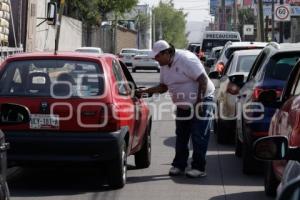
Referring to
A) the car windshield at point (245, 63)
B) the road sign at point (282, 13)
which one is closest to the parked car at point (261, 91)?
the car windshield at point (245, 63)

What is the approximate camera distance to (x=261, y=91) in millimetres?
9805

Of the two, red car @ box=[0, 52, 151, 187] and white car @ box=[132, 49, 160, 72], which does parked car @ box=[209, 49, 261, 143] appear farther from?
white car @ box=[132, 49, 160, 72]

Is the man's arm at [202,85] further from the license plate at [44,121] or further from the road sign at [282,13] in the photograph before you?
the road sign at [282,13]

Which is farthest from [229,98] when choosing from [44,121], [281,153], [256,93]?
[281,153]

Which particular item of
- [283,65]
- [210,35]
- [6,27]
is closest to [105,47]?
[210,35]

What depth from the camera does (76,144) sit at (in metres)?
8.45

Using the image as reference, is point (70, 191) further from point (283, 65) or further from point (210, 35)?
point (210, 35)

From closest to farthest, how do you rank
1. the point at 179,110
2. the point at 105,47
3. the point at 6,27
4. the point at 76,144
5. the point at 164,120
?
the point at 76,144 < the point at 179,110 < the point at 164,120 < the point at 6,27 < the point at 105,47

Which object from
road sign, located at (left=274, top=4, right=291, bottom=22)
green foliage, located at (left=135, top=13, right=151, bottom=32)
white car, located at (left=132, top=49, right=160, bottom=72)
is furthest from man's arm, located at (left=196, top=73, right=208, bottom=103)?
green foliage, located at (left=135, top=13, right=151, bottom=32)

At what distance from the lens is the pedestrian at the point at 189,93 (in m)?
9.70

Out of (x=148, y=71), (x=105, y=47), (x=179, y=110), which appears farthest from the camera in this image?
(x=105, y=47)

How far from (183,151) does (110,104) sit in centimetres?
173

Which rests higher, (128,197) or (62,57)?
A: (62,57)

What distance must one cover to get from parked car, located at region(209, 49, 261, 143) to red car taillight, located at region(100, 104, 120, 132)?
4.05m
